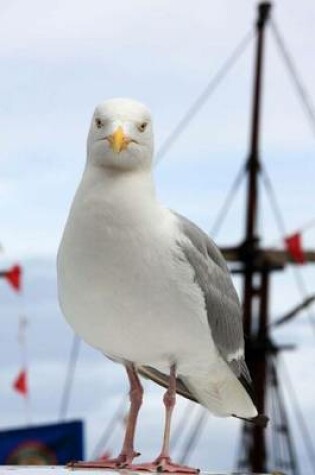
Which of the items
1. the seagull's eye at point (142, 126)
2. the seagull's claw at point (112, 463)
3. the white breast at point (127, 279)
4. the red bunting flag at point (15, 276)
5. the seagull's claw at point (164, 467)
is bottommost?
the seagull's claw at point (164, 467)

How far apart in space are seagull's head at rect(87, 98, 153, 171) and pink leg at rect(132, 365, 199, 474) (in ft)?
2.61

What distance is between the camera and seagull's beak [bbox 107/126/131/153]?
4.49 metres

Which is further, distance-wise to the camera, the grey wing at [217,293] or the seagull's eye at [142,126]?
the grey wing at [217,293]

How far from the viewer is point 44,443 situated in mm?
13766

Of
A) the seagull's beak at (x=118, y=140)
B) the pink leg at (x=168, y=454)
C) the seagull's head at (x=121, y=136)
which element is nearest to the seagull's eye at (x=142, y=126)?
the seagull's head at (x=121, y=136)

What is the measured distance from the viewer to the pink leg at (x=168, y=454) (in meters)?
4.77

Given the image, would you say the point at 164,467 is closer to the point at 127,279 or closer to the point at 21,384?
the point at 127,279

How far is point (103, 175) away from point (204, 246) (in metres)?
0.55

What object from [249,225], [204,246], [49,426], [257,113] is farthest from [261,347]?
[204,246]

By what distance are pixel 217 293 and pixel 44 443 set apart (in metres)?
9.08

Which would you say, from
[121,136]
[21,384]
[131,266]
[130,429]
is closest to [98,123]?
[121,136]

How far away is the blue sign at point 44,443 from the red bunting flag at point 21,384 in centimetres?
214

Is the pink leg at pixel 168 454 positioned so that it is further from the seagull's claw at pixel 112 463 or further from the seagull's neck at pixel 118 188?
the seagull's neck at pixel 118 188

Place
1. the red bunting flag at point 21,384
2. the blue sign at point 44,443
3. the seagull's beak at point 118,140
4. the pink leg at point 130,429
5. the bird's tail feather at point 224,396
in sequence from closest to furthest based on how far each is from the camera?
1. the seagull's beak at point 118,140
2. the pink leg at point 130,429
3. the bird's tail feather at point 224,396
4. the blue sign at point 44,443
5. the red bunting flag at point 21,384
